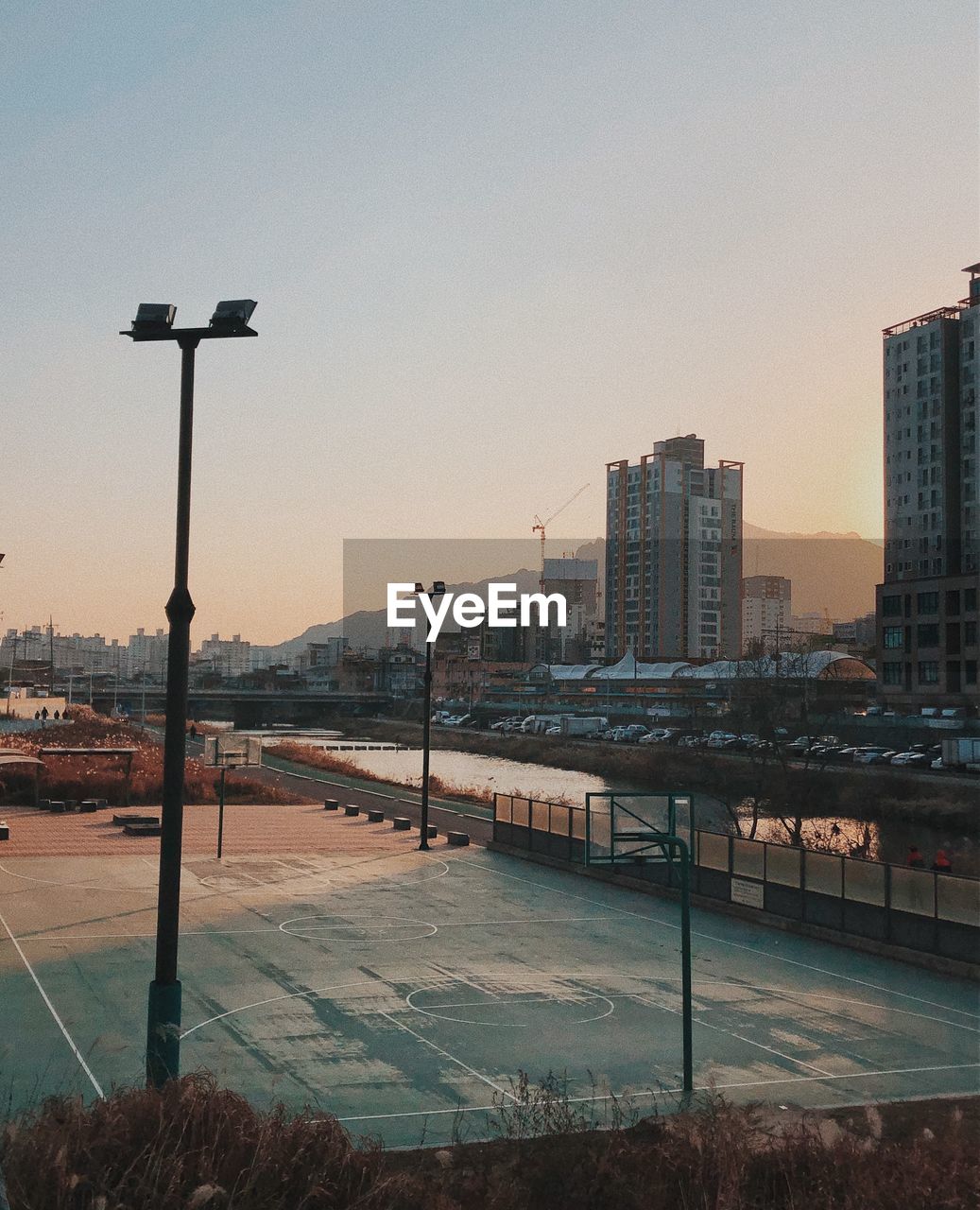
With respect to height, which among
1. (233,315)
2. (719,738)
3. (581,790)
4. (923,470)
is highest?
(923,470)

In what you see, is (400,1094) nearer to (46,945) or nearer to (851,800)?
(46,945)

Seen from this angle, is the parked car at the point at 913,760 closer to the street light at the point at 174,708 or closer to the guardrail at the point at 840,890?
the guardrail at the point at 840,890

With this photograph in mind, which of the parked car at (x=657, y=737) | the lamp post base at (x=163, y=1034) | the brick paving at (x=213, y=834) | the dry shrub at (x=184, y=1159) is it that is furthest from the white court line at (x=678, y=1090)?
the parked car at (x=657, y=737)

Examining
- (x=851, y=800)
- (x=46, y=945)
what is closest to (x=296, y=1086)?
(x=46, y=945)

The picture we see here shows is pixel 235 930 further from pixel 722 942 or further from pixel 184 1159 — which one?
pixel 184 1159

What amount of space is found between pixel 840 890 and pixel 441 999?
9.78 m

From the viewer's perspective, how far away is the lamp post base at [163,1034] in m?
11.8

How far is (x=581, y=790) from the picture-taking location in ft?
253

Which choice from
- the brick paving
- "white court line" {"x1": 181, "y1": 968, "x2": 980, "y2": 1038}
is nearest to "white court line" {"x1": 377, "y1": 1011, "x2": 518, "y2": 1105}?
"white court line" {"x1": 181, "y1": 968, "x2": 980, "y2": 1038}

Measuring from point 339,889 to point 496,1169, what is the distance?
834 inches

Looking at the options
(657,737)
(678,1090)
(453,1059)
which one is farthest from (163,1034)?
(657,737)

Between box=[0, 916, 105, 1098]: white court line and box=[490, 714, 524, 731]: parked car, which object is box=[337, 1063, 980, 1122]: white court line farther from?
box=[490, 714, 524, 731]: parked car

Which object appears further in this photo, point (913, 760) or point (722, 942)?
point (913, 760)

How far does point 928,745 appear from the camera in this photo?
84.1 metres
